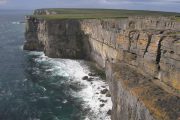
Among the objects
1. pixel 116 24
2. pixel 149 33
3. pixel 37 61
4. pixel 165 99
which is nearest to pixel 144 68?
pixel 149 33

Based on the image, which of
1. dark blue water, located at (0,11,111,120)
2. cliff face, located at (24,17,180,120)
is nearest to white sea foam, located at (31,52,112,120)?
dark blue water, located at (0,11,111,120)

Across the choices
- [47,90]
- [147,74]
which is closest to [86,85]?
[47,90]

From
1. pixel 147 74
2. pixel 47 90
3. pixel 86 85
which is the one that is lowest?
pixel 47 90

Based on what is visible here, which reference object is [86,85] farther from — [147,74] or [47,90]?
[147,74]

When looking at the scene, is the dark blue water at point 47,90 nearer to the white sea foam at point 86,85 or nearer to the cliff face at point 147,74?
the white sea foam at point 86,85

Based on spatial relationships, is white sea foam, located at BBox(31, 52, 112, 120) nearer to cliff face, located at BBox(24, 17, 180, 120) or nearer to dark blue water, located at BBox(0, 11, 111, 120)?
dark blue water, located at BBox(0, 11, 111, 120)

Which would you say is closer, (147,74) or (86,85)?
(147,74)

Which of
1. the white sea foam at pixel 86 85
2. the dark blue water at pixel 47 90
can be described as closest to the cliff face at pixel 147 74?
the white sea foam at pixel 86 85

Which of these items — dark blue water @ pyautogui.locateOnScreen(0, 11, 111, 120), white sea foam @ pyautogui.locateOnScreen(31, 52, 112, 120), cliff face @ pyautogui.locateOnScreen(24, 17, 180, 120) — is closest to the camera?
cliff face @ pyautogui.locateOnScreen(24, 17, 180, 120)

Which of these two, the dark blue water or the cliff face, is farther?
the dark blue water
